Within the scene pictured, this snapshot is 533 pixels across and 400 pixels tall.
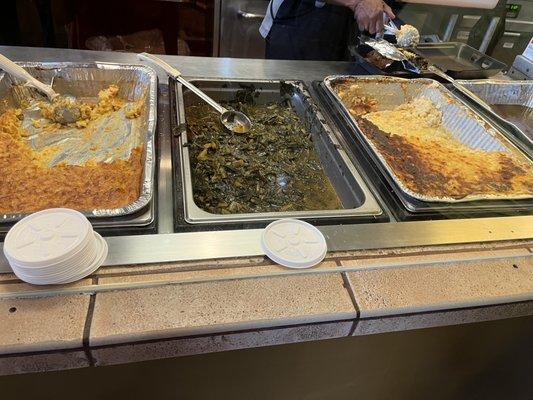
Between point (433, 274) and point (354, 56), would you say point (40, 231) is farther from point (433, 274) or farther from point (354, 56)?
point (354, 56)

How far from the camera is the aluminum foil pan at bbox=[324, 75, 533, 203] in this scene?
155 centimetres

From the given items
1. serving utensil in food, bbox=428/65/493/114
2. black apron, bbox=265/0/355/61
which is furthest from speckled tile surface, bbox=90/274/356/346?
black apron, bbox=265/0/355/61

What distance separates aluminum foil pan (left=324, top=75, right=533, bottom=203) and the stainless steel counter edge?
308 millimetres

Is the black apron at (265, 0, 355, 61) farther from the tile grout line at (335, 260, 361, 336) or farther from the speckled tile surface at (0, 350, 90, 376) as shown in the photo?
the speckled tile surface at (0, 350, 90, 376)

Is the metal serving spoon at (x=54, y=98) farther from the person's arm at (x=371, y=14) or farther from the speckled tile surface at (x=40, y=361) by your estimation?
the person's arm at (x=371, y=14)

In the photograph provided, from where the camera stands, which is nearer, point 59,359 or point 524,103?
point 59,359

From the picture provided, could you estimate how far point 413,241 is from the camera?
1062mm

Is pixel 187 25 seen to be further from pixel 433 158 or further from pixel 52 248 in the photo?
pixel 52 248

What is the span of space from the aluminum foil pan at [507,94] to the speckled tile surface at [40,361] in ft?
6.44

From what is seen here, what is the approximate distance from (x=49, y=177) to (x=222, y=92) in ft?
2.67

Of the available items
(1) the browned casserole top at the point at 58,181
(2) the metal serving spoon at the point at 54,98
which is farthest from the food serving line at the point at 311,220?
(2) the metal serving spoon at the point at 54,98

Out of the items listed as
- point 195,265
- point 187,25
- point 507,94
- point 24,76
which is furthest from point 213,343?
point 187,25

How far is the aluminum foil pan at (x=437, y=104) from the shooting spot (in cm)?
155

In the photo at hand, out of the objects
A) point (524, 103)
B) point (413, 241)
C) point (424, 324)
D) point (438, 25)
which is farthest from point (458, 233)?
point (438, 25)
